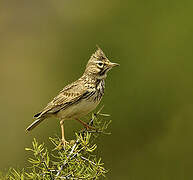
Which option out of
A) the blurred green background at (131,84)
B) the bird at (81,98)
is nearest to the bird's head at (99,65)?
the bird at (81,98)

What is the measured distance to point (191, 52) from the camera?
6.42 meters

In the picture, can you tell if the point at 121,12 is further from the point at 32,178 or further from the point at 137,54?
the point at 32,178

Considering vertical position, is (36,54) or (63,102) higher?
(36,54)

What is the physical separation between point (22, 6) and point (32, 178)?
6.97 metres

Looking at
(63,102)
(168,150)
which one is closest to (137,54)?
(168,150)

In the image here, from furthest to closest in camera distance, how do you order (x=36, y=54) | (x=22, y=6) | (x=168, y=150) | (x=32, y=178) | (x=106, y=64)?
(x=22, y=6) → (x=36, y=54) → (x=168, y=150) → (x=106, y=64) → (x=32, y=178)

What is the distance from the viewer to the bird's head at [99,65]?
13.3ft

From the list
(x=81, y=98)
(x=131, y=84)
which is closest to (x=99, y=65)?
(x=81, y=98)

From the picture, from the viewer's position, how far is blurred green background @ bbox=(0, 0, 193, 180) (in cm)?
609

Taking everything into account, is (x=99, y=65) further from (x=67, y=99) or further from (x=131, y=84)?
(x=131, y=84)

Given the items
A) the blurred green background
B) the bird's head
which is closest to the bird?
the bird's head

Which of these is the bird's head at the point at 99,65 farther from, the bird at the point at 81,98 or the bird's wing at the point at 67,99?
the bird's wing at the point at 67,99

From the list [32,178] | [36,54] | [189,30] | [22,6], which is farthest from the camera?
[22,6]

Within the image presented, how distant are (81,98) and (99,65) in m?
0.33
